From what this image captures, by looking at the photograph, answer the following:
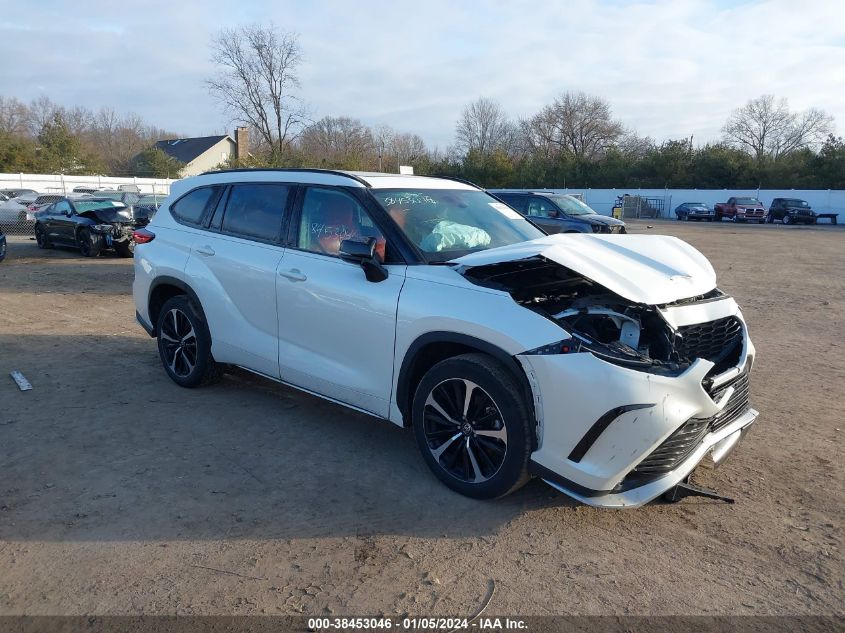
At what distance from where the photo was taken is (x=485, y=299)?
11.4 feet

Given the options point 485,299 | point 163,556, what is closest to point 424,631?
point 163,556

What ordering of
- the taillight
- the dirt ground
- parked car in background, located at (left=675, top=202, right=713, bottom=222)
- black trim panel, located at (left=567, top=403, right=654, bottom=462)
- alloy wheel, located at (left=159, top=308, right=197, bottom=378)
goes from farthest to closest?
parked car in background, located at (left=675, top=202, right=713, bottom=222) < the taillight < alloy wheel, located at (left=159, top=308, right=197, bottom=378) < black trim panel, located at (left=567, top=403, right=654, bottom=462) < the dirt ground

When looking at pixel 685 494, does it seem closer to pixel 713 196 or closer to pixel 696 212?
pixel 696 212

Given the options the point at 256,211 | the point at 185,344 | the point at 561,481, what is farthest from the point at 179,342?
the point at 561,481

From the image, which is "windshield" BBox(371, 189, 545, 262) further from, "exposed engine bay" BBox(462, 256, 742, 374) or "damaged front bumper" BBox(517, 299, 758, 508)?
"damaged front bumper" BBox(517, 299, 758, 508)

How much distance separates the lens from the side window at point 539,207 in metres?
17.4

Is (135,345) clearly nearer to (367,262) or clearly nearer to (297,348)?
(297,348)

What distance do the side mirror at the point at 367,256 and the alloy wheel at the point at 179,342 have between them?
2105mm

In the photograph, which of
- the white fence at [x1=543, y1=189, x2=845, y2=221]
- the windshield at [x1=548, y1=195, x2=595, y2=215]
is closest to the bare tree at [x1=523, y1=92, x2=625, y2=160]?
the white fence at [x1=543, y1=189, x2=845, y2=221]

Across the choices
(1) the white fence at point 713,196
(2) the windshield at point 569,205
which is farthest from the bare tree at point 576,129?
(2) the windshield at point 569,205

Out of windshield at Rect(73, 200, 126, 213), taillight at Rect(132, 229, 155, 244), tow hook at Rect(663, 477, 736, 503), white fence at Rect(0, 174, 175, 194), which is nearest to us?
tow hook at Rect(663, 477, 736, 503)

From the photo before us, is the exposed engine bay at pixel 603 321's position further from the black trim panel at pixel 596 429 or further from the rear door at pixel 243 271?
the rear door at pixel 243 271

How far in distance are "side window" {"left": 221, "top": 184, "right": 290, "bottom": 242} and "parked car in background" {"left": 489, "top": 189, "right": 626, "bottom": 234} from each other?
40.4 ft

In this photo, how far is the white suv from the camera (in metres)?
3.15
